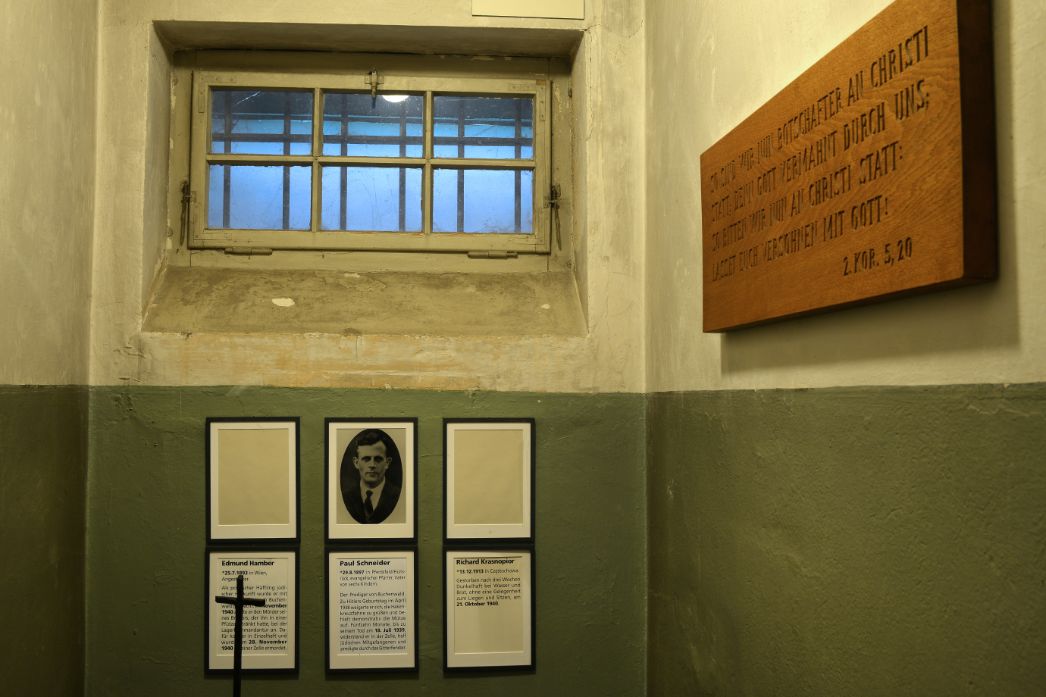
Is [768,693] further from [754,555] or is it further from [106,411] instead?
[106,411]

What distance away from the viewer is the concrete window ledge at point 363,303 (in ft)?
8.76

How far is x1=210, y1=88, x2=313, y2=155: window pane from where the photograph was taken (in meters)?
2.94

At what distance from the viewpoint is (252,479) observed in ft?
8.48

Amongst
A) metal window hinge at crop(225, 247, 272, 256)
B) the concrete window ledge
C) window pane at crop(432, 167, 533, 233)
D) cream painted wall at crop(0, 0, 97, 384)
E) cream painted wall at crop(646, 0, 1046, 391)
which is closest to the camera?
cream painted wall at crop(646, 0, 1046, 391)

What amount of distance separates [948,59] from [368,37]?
213 cm

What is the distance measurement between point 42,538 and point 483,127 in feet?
6.08

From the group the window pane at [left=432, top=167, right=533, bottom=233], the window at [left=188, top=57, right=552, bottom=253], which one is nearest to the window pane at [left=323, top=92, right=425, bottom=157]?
the window at [left=188, top=57, right=552, bottom=253]

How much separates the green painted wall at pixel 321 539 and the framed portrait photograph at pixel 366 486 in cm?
4

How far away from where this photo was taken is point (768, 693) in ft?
5.66

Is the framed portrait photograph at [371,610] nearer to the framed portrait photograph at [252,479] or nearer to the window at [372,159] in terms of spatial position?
the framed portrait photograph at [252,479]

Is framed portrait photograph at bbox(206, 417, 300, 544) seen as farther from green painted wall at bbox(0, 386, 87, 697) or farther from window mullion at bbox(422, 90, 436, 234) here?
window mullion at bbox(422, 90, 436, 234)

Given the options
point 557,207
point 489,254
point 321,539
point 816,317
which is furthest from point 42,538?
point 816,317

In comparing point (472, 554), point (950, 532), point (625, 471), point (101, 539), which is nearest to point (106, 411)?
point (101, 539)

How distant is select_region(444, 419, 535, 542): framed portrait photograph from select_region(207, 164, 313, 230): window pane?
3.09 feet
